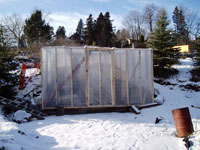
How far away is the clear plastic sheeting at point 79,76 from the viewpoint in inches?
284

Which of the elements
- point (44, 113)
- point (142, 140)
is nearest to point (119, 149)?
point (142, 140)

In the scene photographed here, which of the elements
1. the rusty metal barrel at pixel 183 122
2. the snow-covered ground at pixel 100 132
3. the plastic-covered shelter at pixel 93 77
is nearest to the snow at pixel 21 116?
the snow-covered ground at pixel 100 132

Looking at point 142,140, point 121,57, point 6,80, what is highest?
point 121,57

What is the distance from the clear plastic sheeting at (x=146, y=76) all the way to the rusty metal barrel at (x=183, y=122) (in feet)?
11.0

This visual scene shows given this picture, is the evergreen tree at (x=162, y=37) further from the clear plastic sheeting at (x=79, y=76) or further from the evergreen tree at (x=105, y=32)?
the evergreen tree at (x=105, y=32)

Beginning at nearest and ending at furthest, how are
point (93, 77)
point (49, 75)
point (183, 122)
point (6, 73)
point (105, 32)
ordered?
point (183, 122) < point (49, 75) < point (93, 77) < point (6, 73) < point (105, 32)

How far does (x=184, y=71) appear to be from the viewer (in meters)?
13.4

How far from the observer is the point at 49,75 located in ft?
23.5

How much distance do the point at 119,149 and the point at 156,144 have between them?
3.77 ft

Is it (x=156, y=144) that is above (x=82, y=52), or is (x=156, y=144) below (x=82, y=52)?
below

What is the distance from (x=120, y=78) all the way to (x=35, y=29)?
69.7 ft

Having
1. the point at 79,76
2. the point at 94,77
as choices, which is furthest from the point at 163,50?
the point at 79,76

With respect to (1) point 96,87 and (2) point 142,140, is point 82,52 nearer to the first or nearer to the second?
(1) point 96,87

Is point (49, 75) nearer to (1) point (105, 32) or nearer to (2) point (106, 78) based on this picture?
(2) point (106, 78)
